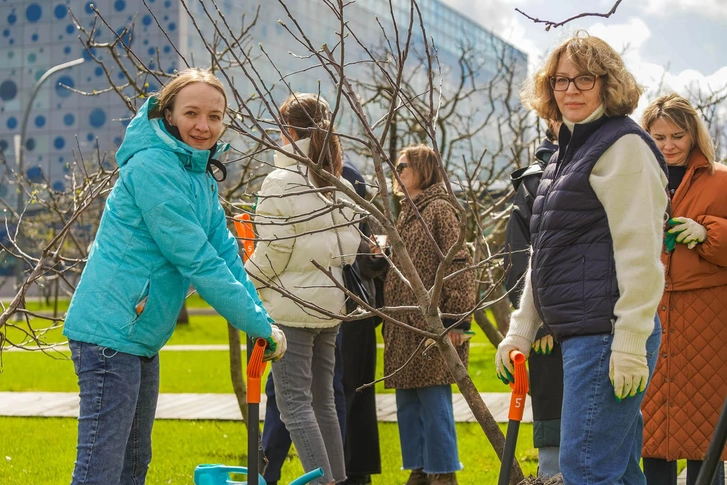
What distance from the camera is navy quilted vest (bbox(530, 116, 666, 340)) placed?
298cm

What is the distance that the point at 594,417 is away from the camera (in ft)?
9.72

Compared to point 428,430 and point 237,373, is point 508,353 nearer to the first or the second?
point 428,430

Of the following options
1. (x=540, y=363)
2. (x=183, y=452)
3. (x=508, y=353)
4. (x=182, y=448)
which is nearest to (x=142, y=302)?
(x=508, y=353)

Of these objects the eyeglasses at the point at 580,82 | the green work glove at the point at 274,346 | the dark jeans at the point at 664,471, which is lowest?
the dark jeans at the point at 664,471

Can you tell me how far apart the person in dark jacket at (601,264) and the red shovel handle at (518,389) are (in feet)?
0.43

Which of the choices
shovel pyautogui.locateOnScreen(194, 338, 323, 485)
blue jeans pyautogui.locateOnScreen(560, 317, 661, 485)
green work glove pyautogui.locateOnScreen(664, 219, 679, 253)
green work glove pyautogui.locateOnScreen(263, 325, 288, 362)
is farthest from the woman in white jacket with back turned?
blue jeans pyautogui.locateOnScreen(560, 317, 661, 485)

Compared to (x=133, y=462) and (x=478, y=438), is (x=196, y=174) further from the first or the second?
(x=478, y=438)

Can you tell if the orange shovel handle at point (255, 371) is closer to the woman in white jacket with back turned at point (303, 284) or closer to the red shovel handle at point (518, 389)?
the red shovel handle at point (518, 389)

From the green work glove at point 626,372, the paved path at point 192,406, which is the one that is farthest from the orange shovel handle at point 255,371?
the paved path at point 192,406

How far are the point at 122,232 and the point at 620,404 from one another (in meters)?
1.72

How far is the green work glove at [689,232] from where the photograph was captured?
4258mm

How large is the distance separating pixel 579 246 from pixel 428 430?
9.08 ft

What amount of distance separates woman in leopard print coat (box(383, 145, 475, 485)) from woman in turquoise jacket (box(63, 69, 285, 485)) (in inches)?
80.8

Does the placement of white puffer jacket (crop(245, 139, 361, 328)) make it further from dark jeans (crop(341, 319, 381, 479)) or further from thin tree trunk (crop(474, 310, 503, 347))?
thin tree trunk (crop(474, 310, 503, 347))
